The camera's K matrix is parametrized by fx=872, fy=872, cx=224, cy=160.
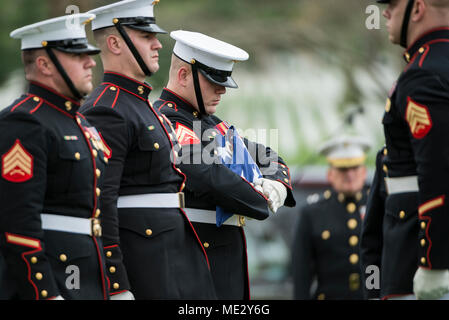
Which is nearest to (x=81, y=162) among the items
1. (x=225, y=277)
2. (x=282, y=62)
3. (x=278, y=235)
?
(x=225, y=277)

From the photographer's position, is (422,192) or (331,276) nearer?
(422,192)

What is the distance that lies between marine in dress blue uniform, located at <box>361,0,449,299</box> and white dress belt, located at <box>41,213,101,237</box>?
1.67 metres

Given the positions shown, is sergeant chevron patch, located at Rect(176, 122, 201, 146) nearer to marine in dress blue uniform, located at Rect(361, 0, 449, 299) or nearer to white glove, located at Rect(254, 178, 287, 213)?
white glove, located at Rect(254, 178, 287, 213)

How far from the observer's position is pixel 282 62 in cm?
1786

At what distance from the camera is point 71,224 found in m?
4.24

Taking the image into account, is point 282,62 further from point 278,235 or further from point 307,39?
point 278,235

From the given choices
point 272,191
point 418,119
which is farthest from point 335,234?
point 418,119

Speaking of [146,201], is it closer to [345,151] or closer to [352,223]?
[352,223]

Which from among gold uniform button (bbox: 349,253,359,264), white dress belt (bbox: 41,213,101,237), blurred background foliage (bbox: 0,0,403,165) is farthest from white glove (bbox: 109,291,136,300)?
blurred background foliage (bbox: 0,0,403,165)

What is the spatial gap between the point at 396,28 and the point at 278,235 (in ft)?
30.9

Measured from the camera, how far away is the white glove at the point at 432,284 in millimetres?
4414

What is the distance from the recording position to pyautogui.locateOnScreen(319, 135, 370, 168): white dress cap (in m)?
8.70

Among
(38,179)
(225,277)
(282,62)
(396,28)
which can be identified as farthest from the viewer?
(282,62)

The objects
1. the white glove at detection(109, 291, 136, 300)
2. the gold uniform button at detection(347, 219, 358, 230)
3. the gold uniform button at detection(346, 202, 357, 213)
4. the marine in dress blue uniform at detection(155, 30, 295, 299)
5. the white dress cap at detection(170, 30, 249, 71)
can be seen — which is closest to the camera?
the white glove at detection(109, 291, 136, 300)
